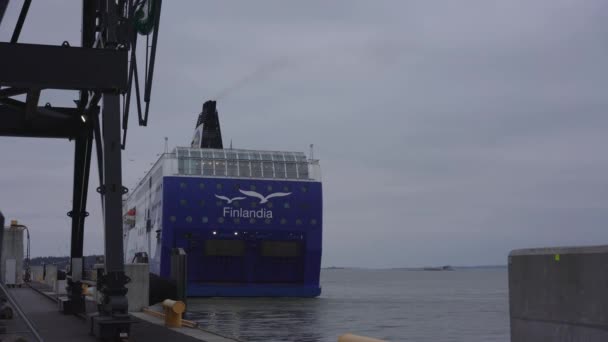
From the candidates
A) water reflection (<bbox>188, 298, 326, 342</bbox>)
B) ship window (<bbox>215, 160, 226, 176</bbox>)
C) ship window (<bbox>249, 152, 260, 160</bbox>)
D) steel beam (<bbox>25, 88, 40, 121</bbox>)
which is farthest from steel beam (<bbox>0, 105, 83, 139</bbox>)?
ship window (<bbox>249, 152, 260, 160</bbox>)

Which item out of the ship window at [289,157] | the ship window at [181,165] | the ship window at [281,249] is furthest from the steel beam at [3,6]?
the ship window at [289,157]

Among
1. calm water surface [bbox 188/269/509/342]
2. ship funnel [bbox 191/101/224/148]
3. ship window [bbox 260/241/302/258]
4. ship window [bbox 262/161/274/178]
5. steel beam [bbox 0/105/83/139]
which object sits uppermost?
ship funnel [bbox 191/101/224/148]

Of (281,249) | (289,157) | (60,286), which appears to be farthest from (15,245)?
(289,157)

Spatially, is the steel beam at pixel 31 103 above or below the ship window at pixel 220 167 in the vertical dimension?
below

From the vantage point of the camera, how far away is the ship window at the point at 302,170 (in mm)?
47844

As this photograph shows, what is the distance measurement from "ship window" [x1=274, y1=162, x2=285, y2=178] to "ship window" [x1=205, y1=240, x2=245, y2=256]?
4869 millimetres

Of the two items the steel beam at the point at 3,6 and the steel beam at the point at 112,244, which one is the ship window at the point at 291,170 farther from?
the steel beam at the point at 3,6

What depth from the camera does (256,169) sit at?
4769 cm

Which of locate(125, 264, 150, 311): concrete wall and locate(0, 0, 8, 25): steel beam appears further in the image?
locate(125, 264, 150, 311): concrete wall

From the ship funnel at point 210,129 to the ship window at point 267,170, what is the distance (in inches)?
386

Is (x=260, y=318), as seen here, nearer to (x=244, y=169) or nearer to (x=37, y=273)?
(x=244, y=169)

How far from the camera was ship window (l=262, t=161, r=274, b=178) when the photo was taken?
47.2 metres

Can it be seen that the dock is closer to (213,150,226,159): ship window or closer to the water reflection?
the water reflection

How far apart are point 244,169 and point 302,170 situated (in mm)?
3621
